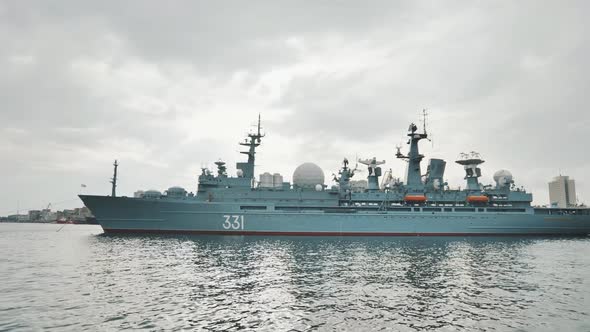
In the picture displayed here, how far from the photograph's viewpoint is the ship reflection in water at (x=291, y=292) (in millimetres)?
10430

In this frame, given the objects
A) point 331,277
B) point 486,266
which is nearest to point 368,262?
point 331,277

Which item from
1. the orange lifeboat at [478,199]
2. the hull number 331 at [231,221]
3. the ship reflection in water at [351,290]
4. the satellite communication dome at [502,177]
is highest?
the satellite communication dome at [502,177]

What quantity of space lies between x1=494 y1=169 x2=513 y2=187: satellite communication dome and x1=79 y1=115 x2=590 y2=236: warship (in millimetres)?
144

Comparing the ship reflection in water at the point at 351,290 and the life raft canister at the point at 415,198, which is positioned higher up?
the life raft canister at the point at 415,198

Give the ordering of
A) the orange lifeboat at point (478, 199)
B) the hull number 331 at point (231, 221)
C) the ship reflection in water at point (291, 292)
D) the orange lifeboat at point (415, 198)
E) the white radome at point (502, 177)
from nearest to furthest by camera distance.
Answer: the ship reflection in water at point (291, 292) < the hull number 331 at point (231, 221) < the orange lifeboat at point (415, 198) < the orange lifeboat at point (478, 199) < the white radome at point (502, 177)

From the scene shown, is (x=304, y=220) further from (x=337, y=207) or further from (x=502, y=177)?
(x=502, y=177)

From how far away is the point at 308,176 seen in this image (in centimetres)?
4491

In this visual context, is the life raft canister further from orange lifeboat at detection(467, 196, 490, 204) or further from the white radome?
the white radome

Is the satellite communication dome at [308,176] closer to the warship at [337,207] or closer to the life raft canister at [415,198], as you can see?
the warship at [337,207]

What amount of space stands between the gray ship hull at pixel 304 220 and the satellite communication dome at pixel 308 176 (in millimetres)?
4914

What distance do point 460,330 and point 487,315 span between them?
2198 millimetres

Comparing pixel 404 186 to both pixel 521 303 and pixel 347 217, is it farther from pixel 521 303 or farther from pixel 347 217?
pixel 521 303


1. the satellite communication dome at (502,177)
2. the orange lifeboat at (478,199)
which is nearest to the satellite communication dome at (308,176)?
the orange lifeboat at (478,199)

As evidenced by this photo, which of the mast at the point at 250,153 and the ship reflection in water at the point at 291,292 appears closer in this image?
the ship reflection in water at the point at 291,292
